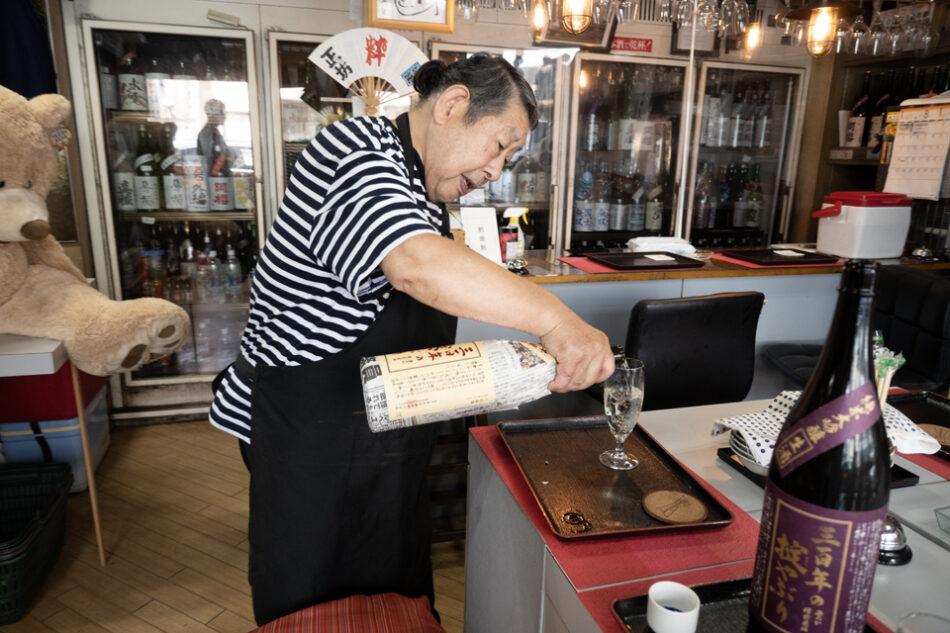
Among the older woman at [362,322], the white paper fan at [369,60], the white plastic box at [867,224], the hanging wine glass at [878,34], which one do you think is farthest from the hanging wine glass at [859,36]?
the older woman at [362,322]

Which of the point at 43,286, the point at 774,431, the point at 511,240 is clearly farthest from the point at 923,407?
the point at 43,286

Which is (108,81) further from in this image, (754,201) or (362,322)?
(754,201)

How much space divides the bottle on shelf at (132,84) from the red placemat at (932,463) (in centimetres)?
347

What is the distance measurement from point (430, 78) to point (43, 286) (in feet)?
5.31

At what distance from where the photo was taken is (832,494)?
0.59m

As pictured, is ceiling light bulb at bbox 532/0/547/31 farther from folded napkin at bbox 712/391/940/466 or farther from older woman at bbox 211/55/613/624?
folded napkin at bbox 712/391/940/466

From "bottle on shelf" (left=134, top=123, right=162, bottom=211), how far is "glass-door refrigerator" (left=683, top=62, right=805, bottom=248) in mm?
3093

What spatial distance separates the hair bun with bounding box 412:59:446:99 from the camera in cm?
113

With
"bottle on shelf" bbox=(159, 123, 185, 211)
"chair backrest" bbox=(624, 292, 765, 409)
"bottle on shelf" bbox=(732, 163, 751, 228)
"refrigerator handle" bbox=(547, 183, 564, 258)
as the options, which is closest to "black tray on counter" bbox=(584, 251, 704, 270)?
"chair backrest" bbox=(624, 292, 765, 409)

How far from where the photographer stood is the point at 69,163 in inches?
117

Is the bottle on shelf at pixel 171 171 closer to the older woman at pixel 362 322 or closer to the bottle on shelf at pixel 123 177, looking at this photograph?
the bottle on shelf at pixel 123 177

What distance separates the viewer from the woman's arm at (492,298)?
865mm

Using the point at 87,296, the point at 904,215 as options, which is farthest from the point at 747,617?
the point at 904,215

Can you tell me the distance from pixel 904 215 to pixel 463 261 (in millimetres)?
2798
